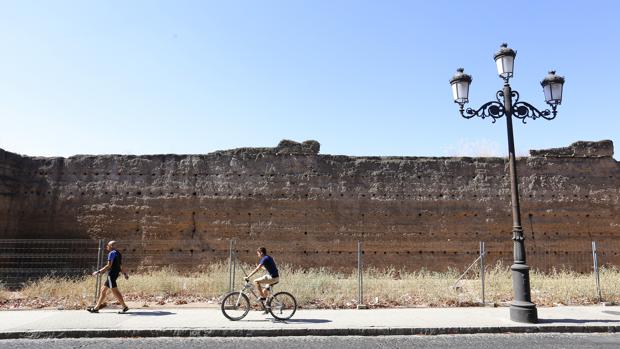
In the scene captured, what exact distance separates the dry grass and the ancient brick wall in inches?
98.8

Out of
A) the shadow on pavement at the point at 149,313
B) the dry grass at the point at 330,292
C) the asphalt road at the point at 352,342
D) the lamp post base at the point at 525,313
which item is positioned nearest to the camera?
the asphalt road at the point at 352,342

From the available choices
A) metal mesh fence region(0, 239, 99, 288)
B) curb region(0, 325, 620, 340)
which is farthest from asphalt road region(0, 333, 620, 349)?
metal mesh fence region(0, 239, 99, 288)

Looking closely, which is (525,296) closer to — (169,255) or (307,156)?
(307,156)

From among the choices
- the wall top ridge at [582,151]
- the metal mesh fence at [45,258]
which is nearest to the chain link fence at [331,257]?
the metal mesh fence at [45,258]

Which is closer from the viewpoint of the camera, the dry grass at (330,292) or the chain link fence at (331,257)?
the dry grass at (330,292)

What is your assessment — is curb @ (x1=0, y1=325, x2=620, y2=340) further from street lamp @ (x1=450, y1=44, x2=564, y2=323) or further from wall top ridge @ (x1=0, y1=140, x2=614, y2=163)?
wall top ridge @ (x1=0, y1=140, x2=614, y2=163)

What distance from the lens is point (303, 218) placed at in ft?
50.2

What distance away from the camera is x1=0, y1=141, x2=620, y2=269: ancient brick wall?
1502 centimetres

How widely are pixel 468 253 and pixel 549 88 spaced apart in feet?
24.0

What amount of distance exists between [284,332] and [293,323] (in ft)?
1.76

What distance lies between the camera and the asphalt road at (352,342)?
21.9 feet

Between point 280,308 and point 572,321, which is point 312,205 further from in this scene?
point 572,321

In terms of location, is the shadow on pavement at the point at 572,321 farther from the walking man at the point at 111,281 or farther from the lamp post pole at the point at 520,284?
the walking man at the point at 111,281

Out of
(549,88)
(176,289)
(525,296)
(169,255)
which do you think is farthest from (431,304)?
(169,255)
